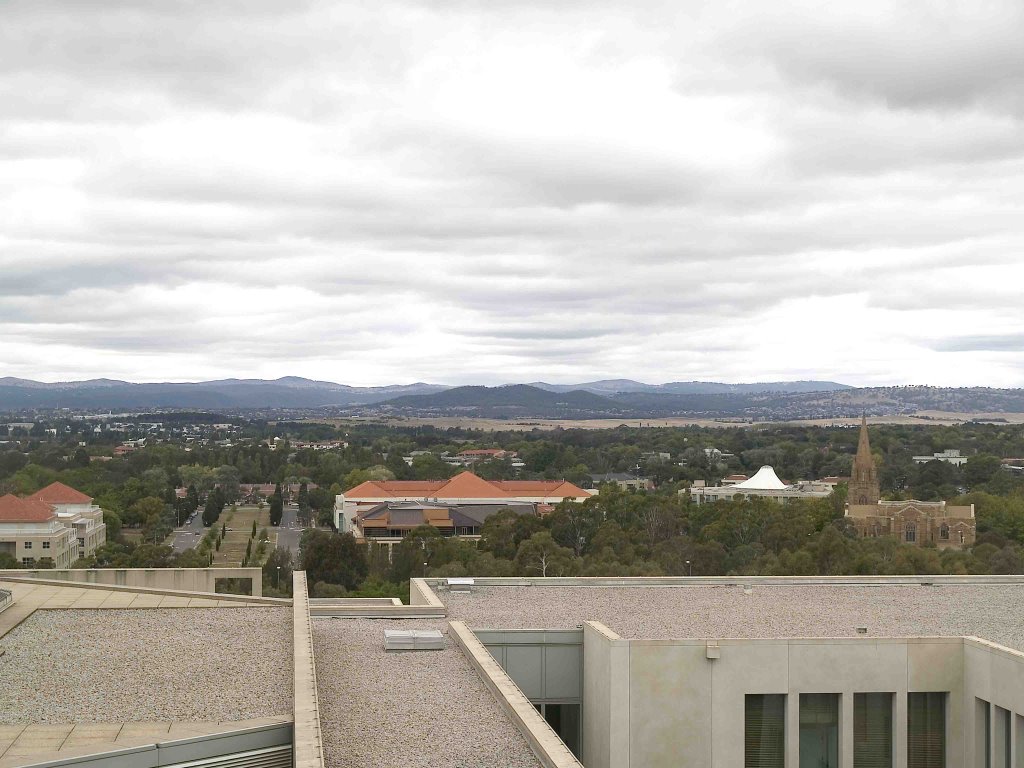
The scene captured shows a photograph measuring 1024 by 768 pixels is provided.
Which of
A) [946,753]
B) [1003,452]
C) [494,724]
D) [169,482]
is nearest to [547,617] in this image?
[946,753]

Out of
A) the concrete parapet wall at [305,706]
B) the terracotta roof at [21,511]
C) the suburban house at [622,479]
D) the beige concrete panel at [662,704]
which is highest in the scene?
the concrete parapet wall at [305,706]

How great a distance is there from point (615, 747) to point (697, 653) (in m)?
1.92

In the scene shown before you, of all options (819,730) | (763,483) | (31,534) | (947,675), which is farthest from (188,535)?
(947,675)

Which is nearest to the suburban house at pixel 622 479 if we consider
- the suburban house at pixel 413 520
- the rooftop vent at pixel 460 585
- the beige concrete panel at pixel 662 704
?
the suburban house at pixel 413 520

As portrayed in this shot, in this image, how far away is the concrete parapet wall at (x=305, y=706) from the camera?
1247 cm

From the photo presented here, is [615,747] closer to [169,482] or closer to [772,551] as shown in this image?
[772,551]

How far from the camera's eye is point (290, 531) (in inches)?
3994

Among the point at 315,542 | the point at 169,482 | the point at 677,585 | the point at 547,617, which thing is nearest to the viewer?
the point at 547,617

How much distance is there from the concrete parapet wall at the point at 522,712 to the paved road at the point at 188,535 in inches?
2609

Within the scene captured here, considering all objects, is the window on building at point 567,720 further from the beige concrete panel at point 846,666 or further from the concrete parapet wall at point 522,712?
the beige concrete panel at point 846,666

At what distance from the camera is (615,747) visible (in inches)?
771

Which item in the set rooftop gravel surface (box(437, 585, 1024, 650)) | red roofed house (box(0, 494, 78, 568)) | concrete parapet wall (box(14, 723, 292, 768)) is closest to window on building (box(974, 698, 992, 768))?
rooftop gravel surface (box(437, 585, 1024, 650))

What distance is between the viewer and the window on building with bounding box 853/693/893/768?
20.3 m

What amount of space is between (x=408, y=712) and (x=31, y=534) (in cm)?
6692
